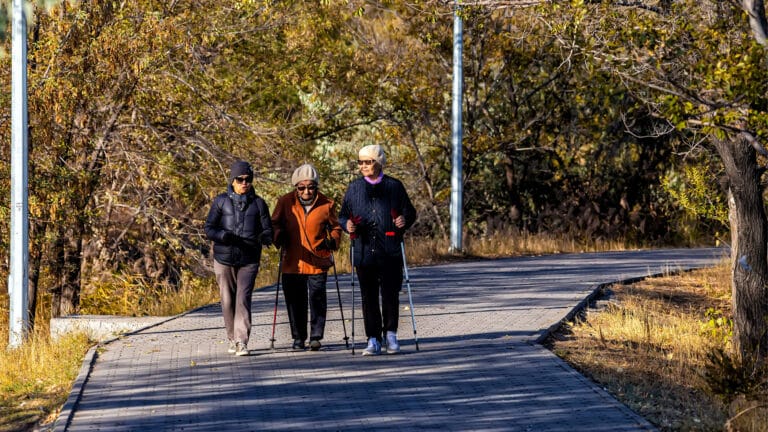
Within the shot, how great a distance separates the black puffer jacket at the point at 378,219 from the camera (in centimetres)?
1082

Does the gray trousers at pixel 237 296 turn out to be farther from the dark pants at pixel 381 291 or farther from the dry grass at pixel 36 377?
the dry grass at pixel 36 377

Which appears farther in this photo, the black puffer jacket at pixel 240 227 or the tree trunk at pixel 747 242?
the tree trunk at pixel 747 242

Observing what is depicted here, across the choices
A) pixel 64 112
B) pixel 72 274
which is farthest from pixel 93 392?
pixel 72 274

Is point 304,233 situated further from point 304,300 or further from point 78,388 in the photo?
point 78,388

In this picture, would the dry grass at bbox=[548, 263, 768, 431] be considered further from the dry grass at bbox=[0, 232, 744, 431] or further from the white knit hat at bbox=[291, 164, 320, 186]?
the white knit hat at bbox=[291, 164, 320, 186]

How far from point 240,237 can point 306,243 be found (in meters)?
0.60

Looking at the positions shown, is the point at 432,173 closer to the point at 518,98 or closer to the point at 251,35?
the point at 518,98

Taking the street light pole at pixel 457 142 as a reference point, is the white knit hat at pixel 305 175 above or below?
below

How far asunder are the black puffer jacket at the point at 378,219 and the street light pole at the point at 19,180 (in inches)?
169

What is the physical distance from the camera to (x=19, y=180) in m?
13.3

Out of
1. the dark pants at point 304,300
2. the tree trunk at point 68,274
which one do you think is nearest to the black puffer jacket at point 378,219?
the dark pants at point 304,300

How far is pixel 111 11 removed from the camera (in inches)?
694

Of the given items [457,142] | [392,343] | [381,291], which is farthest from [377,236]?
[457,142]

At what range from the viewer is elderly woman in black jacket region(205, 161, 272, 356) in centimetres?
1091
